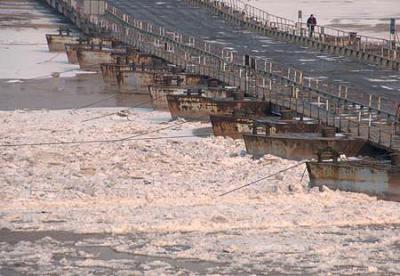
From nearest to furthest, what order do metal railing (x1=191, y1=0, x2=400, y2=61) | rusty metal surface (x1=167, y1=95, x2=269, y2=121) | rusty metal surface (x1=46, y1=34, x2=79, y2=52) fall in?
rusty metal surface (x1=167, y1=95, x2=269, y2=121) → metal railing (x1=191, y1=0, x2=400, y2=61) → rusty metal surface (x1=46, y1=34, x2=79, y2=52)

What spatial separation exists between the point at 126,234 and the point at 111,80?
24749 mm

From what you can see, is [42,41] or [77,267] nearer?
[77,267]

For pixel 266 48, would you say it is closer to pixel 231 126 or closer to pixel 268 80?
pixel 268 80

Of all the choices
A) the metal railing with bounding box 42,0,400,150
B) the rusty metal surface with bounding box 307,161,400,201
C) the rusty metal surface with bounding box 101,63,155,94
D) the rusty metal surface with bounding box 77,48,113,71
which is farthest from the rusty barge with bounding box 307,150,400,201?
the rusty metal surface with bounding box 77,48,113,71

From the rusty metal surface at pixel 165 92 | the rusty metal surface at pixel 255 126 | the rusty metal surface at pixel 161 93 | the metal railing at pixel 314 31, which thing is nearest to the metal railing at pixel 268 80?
the rusty metal surface at pixel 255 126

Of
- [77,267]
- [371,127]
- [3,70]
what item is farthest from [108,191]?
[3,70]

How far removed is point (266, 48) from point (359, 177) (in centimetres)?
3247

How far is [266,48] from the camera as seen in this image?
57.6m

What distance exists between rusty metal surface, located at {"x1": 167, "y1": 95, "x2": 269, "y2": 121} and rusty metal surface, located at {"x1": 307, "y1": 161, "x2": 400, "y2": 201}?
9.91m

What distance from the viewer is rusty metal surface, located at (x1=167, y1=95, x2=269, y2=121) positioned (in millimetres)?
35844

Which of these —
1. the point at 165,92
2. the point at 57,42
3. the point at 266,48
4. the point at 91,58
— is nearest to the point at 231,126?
the point at 165,92

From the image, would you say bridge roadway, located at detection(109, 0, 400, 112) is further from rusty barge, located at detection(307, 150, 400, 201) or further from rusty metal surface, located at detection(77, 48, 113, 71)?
rusty barge, located at detection(307, 150, 400, 201)

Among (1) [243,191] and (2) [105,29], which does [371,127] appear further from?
(2) [105,29]

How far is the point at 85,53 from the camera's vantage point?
5356 cm
